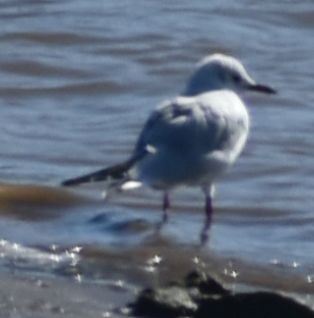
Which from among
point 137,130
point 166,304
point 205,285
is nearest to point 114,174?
point 205,285

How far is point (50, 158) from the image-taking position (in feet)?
31.4

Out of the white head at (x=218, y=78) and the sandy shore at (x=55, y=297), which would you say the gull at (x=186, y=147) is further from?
the sandy shore at (x=55, y=297)

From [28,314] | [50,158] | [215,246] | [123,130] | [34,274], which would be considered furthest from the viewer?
[123,130]

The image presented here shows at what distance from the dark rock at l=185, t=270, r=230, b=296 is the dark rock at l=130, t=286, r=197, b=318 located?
7 cm

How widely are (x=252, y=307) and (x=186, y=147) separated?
1.98 m

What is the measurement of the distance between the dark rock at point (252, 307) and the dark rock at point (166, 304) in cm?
5

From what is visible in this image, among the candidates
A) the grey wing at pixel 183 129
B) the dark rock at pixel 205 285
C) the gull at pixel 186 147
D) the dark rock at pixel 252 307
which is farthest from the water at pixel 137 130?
the dark rock at pixel 252 307

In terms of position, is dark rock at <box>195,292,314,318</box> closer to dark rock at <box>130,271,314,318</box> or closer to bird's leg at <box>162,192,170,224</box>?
dark rock at <box>130,271,314,318</box>

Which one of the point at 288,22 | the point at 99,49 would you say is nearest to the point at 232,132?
the point at 99,49

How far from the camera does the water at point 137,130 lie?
776cm

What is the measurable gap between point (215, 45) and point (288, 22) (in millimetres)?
905

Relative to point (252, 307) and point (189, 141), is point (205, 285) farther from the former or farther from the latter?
point (189, 141)

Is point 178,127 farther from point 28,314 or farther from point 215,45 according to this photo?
point 215,45

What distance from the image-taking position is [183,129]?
806cm
